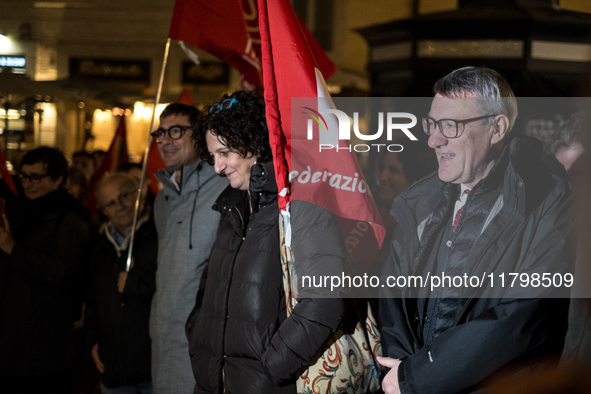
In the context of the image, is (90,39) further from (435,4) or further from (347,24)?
(435,4)

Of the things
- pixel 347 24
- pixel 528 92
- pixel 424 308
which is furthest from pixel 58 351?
pixel 347 24

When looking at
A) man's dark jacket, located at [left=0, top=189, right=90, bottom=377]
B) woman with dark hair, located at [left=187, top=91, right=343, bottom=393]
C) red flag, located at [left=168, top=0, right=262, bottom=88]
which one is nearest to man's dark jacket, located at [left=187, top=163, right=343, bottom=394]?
woman with dark hair, located at [left=187, top=91, right=343, bottom=393]

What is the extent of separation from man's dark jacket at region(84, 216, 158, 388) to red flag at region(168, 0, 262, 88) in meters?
1.13

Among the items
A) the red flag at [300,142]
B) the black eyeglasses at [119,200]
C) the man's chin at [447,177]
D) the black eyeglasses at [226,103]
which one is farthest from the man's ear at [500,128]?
the black eyeglasses at [119,200]

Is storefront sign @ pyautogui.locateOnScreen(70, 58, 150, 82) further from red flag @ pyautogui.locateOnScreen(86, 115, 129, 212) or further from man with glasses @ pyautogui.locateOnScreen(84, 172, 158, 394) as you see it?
man with glasses @ pyautogui.locateOnScreen(84, 172, 158, 394)

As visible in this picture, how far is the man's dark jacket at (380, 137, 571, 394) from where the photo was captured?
5.24ft

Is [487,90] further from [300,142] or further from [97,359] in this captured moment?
[97,359]

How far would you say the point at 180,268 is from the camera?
2699 mm

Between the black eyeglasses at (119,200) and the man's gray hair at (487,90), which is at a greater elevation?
the man's gray hair at (487,90)

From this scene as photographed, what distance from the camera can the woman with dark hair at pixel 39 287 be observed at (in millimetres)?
2994

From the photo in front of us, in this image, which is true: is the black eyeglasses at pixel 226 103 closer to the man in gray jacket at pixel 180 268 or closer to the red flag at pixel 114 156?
the man in gray jacket at pixel 180 268

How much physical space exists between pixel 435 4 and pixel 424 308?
13608 mm

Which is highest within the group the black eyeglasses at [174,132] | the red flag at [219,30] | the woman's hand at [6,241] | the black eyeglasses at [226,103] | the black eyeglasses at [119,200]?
the red flag at [219,30]

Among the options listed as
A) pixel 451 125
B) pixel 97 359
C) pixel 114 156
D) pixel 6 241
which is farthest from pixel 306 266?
pixel 114 156
